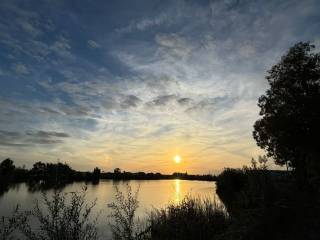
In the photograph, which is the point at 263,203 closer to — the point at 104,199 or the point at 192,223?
the point at 192,223

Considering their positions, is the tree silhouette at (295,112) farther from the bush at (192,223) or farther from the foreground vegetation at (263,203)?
the bush at (192,223)

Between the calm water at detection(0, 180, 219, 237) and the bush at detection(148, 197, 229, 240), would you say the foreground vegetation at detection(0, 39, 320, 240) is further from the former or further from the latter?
the calm water at detection(0, 180, 219, 237)

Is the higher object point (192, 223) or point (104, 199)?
point (104, 199)

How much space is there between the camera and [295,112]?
128ft

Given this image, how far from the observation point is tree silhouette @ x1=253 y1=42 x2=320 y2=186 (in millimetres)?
38219

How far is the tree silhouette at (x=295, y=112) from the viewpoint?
38219 mm

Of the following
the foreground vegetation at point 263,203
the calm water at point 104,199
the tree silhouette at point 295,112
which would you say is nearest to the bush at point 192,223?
the foreground vegetation at point 263,203

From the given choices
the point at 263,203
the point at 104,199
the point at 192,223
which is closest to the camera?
the point at 192,223

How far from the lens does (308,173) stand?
Answer: 135 feet

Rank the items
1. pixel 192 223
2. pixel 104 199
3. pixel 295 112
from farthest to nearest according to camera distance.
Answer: pixel 104 199, pixel 295 112, pixel 192 223

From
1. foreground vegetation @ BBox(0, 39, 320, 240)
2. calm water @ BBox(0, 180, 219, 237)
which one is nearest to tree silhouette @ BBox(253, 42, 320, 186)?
foreground vegetation @ BBox(0, 39, 320, 240)

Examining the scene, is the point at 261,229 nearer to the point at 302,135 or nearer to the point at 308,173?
the point at 302,135

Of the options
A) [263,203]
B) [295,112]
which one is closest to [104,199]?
[295,112]

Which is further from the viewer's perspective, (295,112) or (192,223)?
(295,112)
